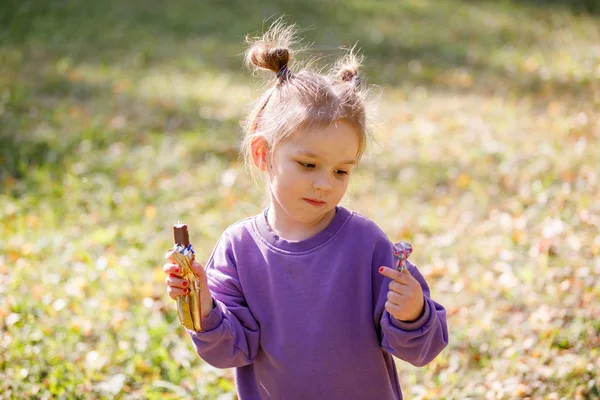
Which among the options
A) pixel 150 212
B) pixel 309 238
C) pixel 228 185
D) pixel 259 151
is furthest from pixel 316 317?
pixel 228 185

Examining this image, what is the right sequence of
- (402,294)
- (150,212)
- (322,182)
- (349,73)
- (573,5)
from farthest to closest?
(573,5) → (150,212) → (349,73) → (322,182) → (402,294)

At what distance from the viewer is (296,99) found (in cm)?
238

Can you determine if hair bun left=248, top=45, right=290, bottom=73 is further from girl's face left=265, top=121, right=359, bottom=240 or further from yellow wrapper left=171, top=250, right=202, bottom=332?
yellow wrapper left=171, top=250, right=202, bottom=332

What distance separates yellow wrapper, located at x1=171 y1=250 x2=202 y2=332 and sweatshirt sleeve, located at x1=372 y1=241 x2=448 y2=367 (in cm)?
60

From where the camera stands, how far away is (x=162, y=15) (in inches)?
449

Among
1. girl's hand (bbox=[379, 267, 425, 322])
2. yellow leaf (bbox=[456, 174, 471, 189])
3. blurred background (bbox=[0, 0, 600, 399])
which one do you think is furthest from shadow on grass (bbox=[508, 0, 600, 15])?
girl's hand (bbox=[379, 267, 425, 322])

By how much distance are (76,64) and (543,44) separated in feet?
21.8

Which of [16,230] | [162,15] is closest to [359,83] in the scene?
[16,230]

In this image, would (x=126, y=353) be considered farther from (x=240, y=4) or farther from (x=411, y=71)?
(x=240, y=4)

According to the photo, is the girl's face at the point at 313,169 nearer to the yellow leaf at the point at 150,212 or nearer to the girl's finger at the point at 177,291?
the girl's finger at the point at 177,291

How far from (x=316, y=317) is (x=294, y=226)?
0.33m

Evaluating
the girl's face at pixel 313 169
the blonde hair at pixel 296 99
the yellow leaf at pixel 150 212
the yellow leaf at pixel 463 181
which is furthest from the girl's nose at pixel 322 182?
the yellow leaf at pixel 463 181

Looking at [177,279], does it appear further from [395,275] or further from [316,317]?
[395,275]

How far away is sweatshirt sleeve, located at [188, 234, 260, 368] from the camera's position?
7.69 ft
